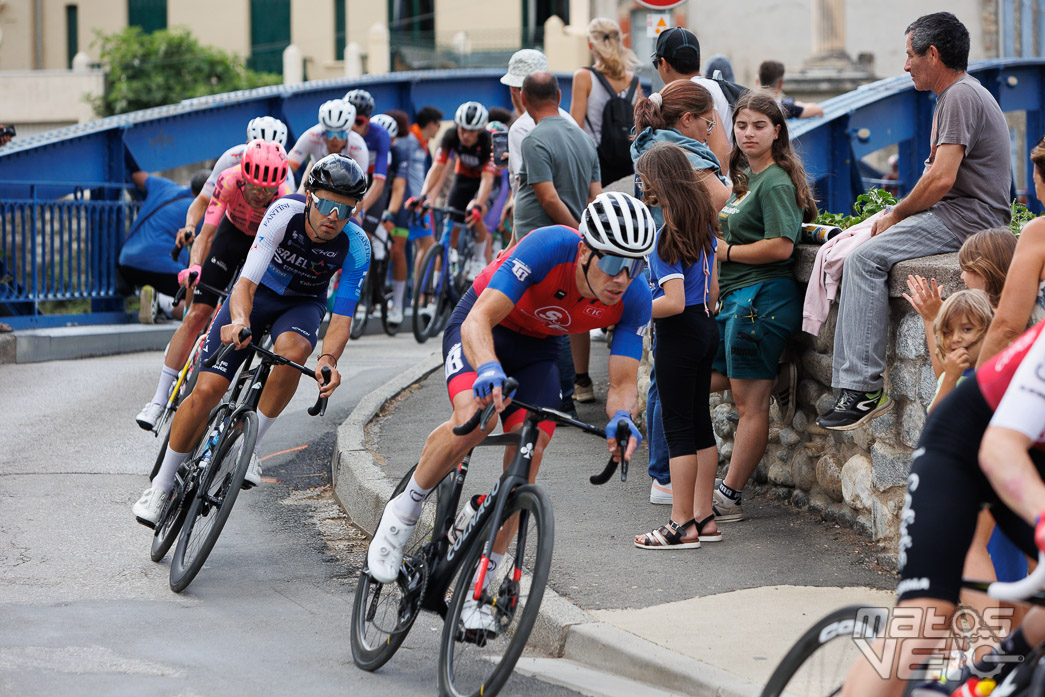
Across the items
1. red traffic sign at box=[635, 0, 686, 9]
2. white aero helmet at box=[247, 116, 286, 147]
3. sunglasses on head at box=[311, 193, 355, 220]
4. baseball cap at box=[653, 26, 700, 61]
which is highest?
red traffic sign at box=[635, 0, 686, 9]

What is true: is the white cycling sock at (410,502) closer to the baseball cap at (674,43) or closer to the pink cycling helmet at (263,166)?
the pink cycling helmet at (263,166)

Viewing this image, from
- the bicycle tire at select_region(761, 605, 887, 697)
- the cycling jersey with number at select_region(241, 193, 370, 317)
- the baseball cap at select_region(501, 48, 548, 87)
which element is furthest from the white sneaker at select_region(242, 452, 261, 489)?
the bicycle tire at select_region(761, 605, 887, 697)

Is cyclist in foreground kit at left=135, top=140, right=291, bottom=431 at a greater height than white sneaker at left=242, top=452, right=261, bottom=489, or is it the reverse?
cyclist in foreground kit at left=135, top=140, right=291, bottom=431

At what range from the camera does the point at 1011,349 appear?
315 cm

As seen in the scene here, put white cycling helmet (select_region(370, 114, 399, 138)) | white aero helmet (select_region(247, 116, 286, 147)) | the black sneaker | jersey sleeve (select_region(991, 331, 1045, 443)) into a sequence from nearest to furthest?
1. jersey sleeve (select_region(991, 331, 1045, 443))
2. the black sneaker
3. white aero helmet (select_region(247, 116, 286, 147))
4. white cycling helmet (select_region(370, 114, 399, 138))

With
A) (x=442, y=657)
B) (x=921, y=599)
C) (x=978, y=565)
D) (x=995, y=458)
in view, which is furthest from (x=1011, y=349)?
(x=442, y=657)

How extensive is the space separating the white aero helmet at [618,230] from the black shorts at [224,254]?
156 inches

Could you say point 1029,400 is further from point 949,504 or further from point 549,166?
point 549,166

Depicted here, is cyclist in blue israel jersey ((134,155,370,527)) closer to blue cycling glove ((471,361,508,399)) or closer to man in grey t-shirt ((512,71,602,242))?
man in grey t-shirt ((512,71,602,242))

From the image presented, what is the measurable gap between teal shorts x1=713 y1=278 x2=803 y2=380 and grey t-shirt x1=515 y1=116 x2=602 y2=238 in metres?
1.81

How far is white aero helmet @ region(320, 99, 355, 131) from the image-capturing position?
10.3 m

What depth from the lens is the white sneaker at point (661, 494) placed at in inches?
274

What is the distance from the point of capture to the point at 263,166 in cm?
740

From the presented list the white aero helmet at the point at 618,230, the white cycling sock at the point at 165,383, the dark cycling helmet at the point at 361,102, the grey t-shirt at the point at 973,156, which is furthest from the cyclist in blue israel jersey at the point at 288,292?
the dark cycling helmet at the point at 361,102
